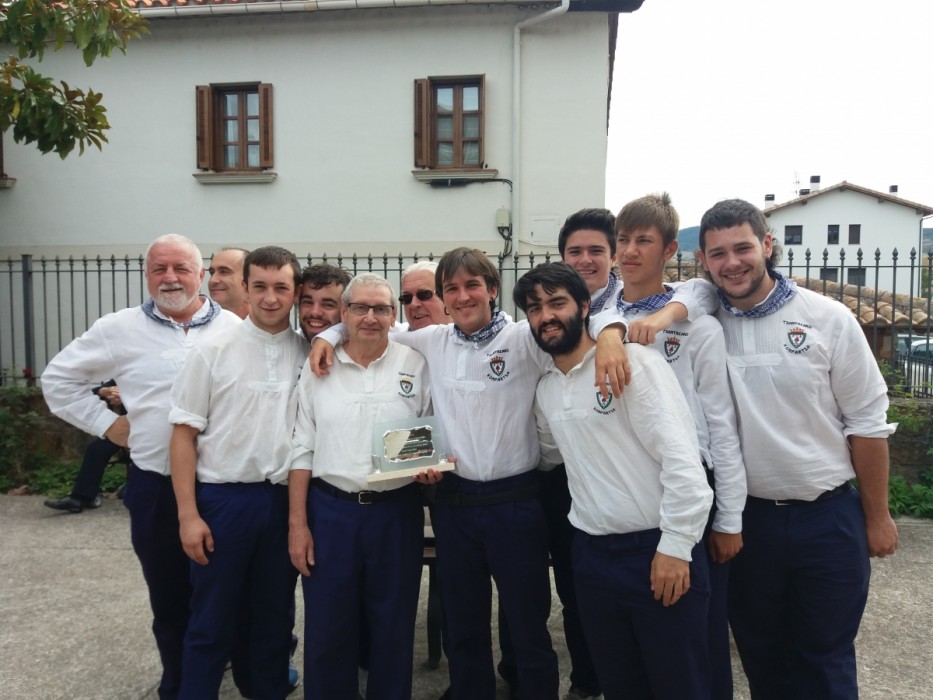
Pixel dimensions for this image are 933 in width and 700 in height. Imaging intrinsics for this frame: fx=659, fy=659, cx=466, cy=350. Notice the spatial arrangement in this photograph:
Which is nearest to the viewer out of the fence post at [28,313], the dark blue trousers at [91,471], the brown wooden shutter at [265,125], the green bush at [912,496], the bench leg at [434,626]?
the bench leg at [434,626]

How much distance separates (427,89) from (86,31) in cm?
534

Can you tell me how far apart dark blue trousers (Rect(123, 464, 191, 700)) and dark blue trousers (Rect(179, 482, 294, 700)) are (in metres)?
0.24

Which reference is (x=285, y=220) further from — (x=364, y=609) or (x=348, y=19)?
(x=364, y=609)

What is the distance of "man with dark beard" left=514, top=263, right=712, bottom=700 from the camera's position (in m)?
2.13

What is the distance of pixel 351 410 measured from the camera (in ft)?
8.71

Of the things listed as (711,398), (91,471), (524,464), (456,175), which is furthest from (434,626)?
(456,175)

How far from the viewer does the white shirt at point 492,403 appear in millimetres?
2615

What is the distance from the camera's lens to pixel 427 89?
31.2ft

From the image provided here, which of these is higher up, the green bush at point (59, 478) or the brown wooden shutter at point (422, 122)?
the brown wooden shutter at point (422, 122)

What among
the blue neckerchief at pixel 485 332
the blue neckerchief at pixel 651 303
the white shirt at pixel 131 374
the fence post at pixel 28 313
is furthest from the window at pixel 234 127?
the blue neckerchief at pixel 651 303

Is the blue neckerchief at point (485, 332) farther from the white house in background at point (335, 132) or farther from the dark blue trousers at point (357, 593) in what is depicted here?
the white house in background at point (335, 132)

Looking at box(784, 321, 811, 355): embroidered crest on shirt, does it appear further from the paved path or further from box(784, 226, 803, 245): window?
box(784, 226, 803, 245): window

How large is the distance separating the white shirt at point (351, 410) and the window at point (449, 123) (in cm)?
735

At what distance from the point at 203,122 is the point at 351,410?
884 centimetres
